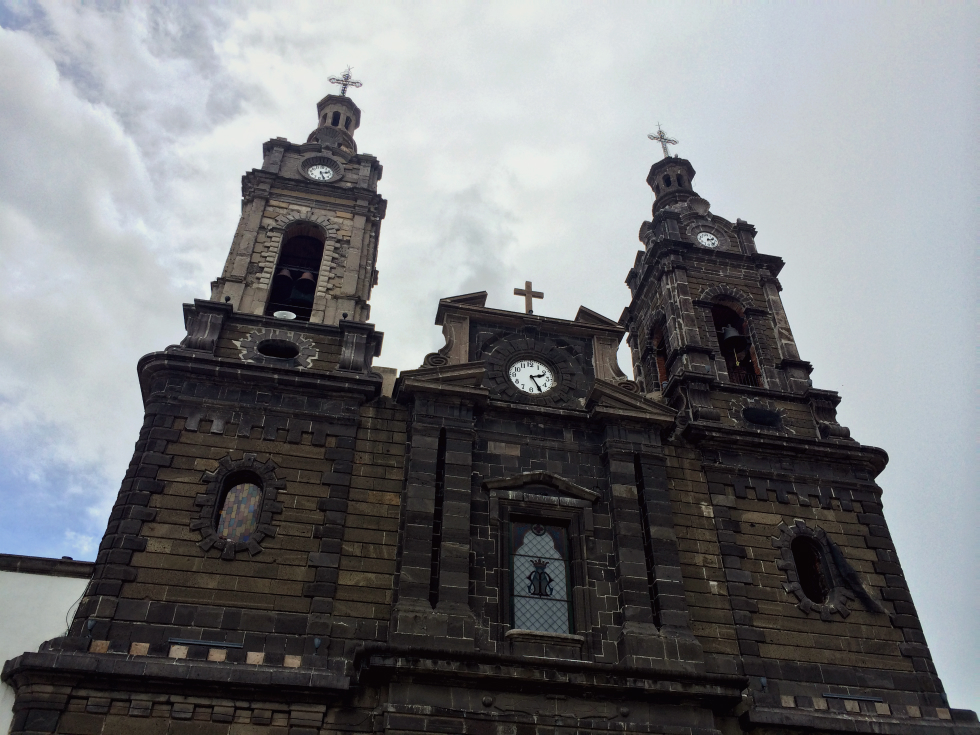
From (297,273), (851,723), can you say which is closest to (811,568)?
(851,723)

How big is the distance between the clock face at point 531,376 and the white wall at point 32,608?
888 cm

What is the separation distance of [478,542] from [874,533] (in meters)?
8.23

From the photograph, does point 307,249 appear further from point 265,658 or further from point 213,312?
point 265,658

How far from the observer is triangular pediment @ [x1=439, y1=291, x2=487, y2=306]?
732 inches

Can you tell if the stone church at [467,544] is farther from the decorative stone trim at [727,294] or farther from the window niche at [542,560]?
the decorative stone trim at [727,294]

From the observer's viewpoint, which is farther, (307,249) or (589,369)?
(307,249)

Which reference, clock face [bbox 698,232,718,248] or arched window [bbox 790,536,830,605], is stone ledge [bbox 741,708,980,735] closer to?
arched window [bbox 790,536,830,605]

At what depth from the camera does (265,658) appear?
12805 millimetres

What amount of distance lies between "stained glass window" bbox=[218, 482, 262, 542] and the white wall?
227 cm

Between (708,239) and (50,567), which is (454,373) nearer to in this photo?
(50,567)

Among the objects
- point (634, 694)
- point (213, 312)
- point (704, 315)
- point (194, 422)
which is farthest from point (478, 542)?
point (704, 315)

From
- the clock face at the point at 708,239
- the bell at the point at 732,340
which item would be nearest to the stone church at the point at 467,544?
the bell at the point at 732,340

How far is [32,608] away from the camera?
12891 mm

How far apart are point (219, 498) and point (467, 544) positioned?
434 cm
